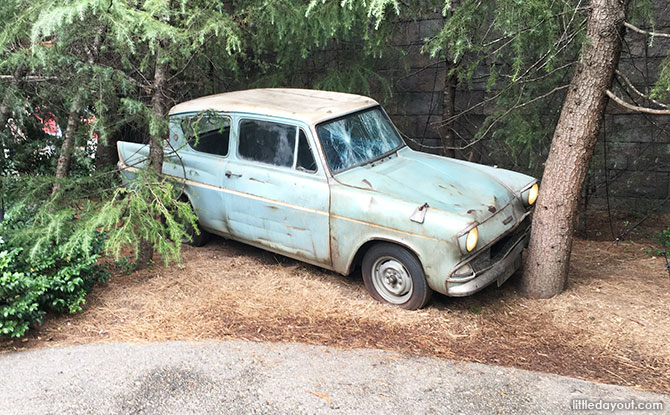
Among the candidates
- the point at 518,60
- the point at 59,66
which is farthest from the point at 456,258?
the point at 59,66

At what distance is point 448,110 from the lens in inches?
298

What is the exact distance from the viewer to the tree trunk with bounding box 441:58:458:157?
7.42 metres

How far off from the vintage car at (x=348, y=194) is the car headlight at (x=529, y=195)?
0.04 feet

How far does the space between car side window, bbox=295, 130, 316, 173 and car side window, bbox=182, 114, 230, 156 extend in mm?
970

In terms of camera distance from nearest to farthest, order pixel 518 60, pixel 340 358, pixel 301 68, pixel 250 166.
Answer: pixel 340 358
pixel 518 60
pixel 250 166
pixel 301 68

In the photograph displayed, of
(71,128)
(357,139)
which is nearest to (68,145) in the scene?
(71,128)

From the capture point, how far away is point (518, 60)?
443 centimetres

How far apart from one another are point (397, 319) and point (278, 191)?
1.70 m

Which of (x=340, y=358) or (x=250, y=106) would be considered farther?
(x=250, y=106)

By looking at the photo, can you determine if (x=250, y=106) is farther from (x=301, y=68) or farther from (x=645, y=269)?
(x=645, y=269)

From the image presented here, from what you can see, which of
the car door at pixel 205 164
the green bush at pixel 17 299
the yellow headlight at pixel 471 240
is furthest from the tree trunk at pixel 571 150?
the green bush at pixel 17 299

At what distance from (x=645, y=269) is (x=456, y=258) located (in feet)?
9.09

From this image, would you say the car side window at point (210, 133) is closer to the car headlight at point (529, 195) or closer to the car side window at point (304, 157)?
the car side window at point (304, 157)

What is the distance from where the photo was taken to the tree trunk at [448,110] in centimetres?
742
